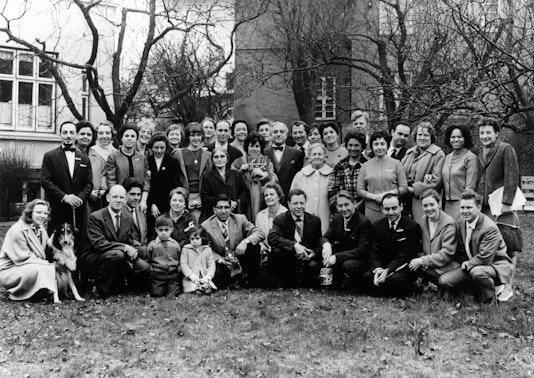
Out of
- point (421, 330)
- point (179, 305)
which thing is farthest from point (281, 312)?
point (421, 330)

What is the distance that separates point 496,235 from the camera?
6.60 metres

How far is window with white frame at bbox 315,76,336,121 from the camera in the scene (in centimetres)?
1911

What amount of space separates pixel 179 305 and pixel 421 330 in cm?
262

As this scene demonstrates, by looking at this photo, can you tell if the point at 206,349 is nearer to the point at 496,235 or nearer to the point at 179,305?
the point at 179,305

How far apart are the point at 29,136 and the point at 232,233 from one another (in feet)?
41.5

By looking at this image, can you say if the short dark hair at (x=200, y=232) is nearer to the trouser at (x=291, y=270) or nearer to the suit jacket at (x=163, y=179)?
the suit jacket at (x=163, y=179)

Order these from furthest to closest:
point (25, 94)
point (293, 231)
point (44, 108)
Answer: point (44, 108)
point (25, 94)
point (293, 231)

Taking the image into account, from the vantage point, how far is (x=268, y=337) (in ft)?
18.1

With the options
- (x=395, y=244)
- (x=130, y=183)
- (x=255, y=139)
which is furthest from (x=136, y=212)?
(x=395, y=244)

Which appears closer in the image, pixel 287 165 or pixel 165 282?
pixel 165 282

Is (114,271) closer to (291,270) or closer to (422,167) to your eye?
(291,270)

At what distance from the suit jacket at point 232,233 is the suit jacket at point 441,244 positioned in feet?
6.63

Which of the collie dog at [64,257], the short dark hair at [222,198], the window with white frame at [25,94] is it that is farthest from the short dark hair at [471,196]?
the window with white frame at [25,94]

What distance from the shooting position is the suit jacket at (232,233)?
7.73 meters
